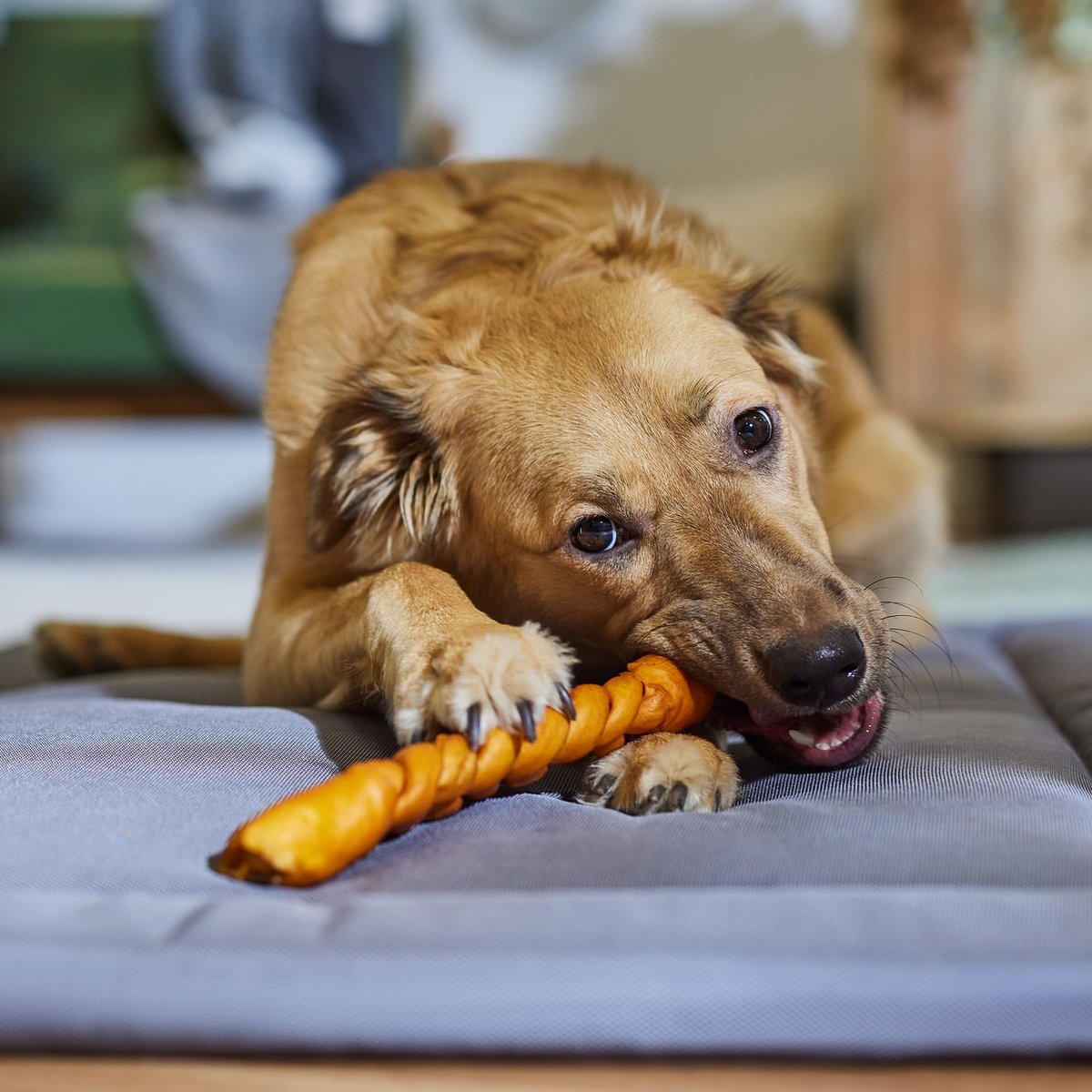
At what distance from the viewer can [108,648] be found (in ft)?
8.93

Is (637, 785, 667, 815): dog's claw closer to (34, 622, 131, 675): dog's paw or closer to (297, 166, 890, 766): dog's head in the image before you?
(297, 166, 890, 766): dog's head

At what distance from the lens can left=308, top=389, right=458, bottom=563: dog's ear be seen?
1878mm

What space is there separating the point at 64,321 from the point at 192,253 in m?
0.62

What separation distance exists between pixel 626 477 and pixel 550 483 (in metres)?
0.11

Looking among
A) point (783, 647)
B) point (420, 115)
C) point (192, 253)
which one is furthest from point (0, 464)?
point (783, 647)

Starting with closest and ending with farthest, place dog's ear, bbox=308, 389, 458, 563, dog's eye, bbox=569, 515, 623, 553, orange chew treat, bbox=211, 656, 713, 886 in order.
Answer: orange chew treat, bbox=211, 656, 713, 886 → dog's eye, bbox=569, 515, 623, 553 → dog's ear, bbox=308, 389, 458, 563

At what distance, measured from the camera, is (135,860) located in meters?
1.26

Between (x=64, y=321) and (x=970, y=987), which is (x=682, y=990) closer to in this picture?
(x=970, y=987)

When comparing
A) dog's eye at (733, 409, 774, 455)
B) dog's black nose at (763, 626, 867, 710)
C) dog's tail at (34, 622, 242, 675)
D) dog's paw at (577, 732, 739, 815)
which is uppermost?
dog's eye at (733, 409, 774, 455)

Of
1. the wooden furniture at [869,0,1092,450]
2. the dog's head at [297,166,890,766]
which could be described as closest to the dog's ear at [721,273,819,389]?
the dog's head at [297,166,890,766]

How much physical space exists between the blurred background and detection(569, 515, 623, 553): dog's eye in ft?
7.44

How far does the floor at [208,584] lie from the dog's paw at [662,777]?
218 centimetres

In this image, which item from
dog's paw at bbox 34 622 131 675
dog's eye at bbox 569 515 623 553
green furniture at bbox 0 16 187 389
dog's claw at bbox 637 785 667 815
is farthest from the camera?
green furniture at bbox 0 16 187 389

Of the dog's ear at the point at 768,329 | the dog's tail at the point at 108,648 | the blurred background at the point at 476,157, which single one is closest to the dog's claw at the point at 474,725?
the dog's ear at the point at 768,329
